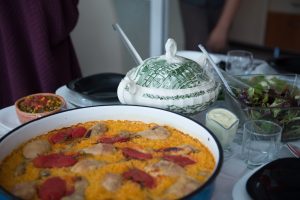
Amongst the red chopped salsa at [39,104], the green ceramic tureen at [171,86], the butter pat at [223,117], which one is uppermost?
the green ceramic tureen at [171,86]

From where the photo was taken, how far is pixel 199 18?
7.50 feet

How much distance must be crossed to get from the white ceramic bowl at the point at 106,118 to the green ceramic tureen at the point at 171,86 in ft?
0.09

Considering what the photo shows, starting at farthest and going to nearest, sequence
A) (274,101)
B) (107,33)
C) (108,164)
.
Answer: (107,33)
(274,101)
(108,164)

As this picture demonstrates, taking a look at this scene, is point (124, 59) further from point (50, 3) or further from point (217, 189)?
point (217, 189)

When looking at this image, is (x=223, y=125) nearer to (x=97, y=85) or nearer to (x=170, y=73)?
(x=170, y=73)

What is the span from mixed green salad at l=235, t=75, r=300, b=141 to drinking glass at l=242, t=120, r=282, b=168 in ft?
0.09

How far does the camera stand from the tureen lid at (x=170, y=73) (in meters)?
0.74

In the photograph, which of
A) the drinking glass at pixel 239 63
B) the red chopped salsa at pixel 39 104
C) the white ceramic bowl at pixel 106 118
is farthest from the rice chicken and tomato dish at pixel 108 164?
the drinking glass at pixel 239 63

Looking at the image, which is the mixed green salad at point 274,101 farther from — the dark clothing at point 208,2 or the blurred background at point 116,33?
the dark clothing at point 208,2

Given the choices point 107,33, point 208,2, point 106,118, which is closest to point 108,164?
point 106,118

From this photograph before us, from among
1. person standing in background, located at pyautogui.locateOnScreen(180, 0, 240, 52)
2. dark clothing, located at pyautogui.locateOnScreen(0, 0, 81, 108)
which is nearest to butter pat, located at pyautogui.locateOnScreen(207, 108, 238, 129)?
dark clothing, located at pyautogui.locateOnScreen(0, 0, 81, 108)

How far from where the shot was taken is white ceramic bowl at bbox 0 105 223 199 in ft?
2.11

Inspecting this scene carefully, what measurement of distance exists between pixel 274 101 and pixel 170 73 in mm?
256

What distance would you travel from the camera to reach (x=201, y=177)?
0.58 m
